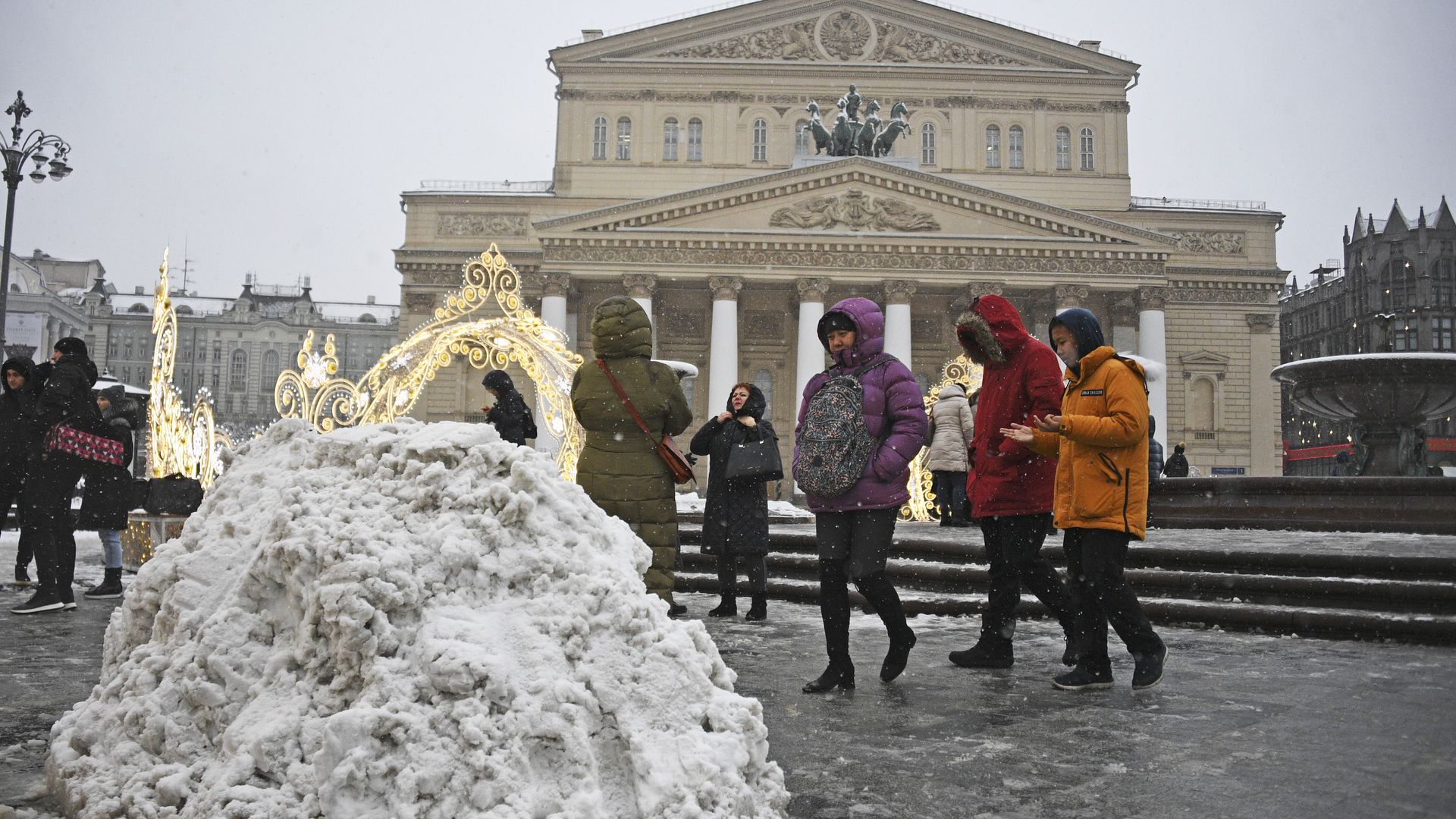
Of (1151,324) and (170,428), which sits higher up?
(1151,324)

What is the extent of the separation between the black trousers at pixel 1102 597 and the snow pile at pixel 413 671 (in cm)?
230

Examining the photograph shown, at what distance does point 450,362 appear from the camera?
12.0m

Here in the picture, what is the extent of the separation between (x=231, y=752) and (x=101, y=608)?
585cm

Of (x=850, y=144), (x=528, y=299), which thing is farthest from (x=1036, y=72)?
(x=528, y=299)

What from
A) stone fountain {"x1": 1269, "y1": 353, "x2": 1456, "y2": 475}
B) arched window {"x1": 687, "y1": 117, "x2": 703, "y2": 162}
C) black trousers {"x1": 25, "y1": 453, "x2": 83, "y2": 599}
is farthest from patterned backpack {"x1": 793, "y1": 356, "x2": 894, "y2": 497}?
arched window {"x1": 687, "y1": 117, "x2": 703, "y2": 162}

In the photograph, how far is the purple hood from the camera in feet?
15.4

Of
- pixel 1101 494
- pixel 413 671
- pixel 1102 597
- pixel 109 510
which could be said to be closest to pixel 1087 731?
pixel 1102 597

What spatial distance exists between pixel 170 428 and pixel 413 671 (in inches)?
381

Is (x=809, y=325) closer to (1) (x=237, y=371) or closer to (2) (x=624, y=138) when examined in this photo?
(2) (x=624, y=138)

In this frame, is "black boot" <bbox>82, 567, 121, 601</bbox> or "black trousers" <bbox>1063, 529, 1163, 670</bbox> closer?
"black trousers" <bbox>1063, 529, 1163, 670</bbox>

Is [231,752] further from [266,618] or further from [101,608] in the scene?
[101,608]

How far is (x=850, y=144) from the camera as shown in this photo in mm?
36125

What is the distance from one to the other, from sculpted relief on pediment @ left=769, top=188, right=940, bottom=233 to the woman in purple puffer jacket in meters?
30.2

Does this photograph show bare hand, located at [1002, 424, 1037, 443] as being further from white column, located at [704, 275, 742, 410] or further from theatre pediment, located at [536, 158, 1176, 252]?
theatre pediment, located at [536, 158, 1176, 252]
